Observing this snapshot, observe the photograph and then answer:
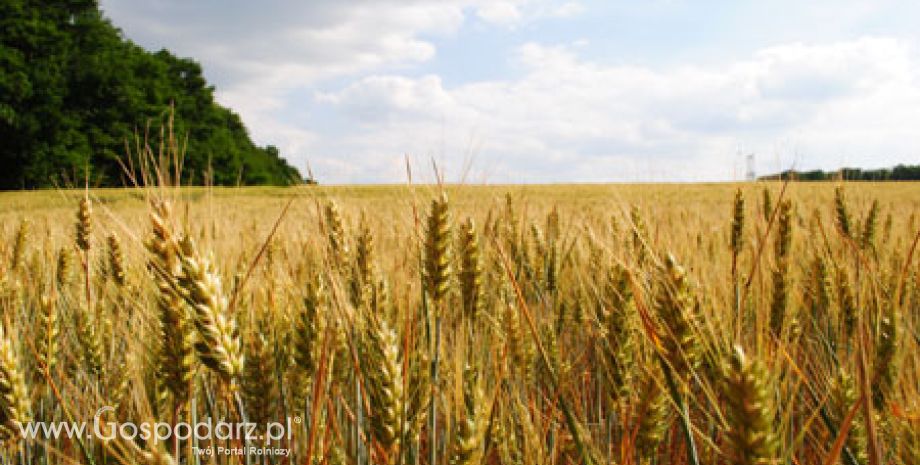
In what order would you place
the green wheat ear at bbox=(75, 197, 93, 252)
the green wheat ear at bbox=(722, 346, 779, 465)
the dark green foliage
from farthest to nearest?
the dark green foliage < the green wheat ear at bbox=(75, 197, 93, 252) < the green wheat ear at bbox=(722, 346, 779, 465)

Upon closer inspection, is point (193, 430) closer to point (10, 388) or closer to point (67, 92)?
point (10, 388)

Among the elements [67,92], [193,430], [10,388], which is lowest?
[193,430]

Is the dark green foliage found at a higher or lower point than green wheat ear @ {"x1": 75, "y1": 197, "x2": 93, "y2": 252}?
higher

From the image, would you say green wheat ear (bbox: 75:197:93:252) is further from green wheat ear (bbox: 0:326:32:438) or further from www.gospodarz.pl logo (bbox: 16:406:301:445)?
green wheat ear (bbox: 0:326:32:438)

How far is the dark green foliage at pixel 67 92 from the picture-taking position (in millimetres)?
25000

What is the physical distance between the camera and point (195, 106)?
39188mm

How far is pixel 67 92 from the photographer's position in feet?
89.8

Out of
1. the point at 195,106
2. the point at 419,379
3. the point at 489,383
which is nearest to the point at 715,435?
the point at 489,383

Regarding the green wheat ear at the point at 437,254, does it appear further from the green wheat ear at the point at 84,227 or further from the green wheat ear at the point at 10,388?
the green wheat ear at the point at 84,227

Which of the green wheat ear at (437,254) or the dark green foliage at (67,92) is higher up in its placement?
the dark green foliage at (67,92)

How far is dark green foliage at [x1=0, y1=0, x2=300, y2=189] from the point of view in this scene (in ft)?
82.0

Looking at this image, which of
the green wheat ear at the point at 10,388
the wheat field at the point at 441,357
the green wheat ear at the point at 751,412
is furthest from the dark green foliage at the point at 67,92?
the green wheat ear at the point at 751,412

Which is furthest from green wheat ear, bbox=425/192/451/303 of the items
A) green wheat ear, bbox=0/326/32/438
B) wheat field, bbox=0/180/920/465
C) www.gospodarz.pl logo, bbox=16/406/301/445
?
green wheat ear, bbox=0/326/32/438

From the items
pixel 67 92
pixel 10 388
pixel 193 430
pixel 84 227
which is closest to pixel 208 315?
pixel 193 430
